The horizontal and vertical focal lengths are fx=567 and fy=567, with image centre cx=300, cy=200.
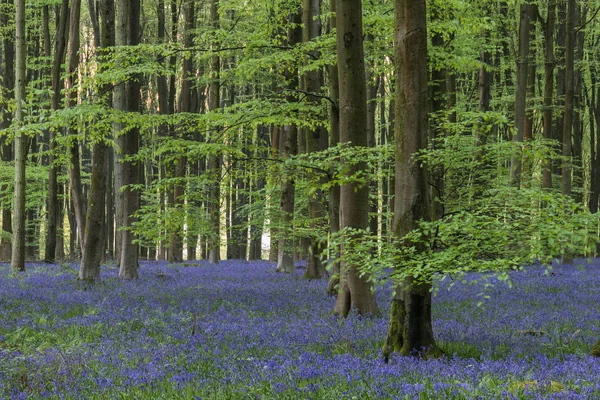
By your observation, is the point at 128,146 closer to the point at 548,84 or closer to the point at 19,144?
the point at 19,144

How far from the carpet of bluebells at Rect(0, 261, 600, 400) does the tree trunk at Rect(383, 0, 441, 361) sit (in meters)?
0.44

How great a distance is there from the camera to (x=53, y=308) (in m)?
11.5

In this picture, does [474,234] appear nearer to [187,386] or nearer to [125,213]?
[187,386]

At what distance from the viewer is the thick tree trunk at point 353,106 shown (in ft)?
35.3

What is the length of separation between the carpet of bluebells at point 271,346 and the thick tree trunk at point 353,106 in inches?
30.4

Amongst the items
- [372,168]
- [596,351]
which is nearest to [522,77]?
[372,168]

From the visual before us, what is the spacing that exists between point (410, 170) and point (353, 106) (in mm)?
3972

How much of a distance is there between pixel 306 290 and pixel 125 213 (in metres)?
6.74

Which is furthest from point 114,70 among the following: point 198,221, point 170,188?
point 198,221

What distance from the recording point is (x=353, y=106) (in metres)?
10.9

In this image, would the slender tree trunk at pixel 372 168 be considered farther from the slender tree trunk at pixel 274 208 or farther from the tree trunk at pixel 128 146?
the tree trunk at pixel 128 146

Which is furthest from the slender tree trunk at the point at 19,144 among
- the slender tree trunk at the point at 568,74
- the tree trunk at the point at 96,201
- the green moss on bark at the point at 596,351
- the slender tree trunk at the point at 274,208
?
the slender tree trunk at the point at 568,74

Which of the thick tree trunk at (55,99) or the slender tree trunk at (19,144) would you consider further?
the thick tree trunk at (55,99)

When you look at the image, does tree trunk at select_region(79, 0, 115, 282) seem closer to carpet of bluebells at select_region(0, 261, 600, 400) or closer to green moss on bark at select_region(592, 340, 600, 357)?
carpet of bluebells at select_region(0, 261, 600, 400)
